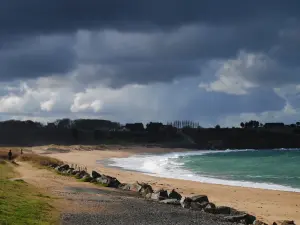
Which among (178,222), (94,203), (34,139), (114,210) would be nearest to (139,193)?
(94,203)

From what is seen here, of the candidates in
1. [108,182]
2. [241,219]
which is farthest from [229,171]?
[241,219]

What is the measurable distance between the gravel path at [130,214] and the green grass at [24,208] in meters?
0.75

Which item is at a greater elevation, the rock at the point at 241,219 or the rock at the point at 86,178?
the rock at the point at 86,178

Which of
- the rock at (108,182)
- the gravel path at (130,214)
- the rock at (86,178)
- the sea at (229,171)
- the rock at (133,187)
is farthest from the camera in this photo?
the sea at (229,171)

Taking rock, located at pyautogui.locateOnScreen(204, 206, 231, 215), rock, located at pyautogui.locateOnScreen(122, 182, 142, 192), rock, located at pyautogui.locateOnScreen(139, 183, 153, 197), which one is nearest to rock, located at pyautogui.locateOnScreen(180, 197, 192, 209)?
rock, located at pyautogui.locateOnScreen(204, 206, 231, 215)

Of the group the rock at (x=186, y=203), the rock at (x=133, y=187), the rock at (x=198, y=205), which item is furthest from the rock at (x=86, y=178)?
the rock at (x=198, y=205)

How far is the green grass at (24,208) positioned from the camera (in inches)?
715

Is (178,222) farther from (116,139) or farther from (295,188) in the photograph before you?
(116,139)

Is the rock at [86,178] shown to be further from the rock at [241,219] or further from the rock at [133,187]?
the rock at [241,219]

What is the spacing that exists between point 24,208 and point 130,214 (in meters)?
4.21

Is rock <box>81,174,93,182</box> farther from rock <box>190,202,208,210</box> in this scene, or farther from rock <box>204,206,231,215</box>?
rock <box>204,206,231,215</box>

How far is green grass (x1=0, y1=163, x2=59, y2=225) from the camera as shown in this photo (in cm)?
1817

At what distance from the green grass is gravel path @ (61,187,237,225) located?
2.45 feet

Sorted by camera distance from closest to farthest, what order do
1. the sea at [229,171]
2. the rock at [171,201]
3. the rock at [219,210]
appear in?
the rock at [219,210] → the rock at [171,201] → the sea at [229,171]
